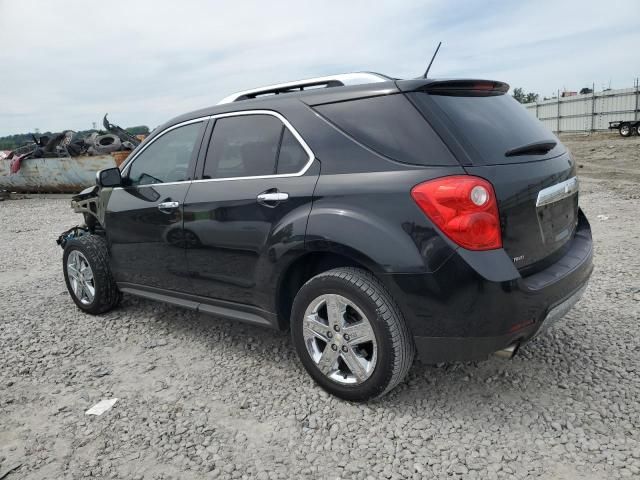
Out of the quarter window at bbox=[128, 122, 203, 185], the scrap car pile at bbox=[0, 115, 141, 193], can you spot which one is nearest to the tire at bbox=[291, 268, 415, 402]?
the quarter window at bbox=[128, 122, 203, 185]

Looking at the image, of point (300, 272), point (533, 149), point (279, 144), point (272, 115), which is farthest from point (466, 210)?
point (272, 115)

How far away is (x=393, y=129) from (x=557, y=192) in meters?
0.98

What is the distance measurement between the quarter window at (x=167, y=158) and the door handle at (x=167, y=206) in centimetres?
18

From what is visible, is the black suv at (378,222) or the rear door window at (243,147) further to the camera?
the rear door window at (243,147)

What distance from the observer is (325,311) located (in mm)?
2885

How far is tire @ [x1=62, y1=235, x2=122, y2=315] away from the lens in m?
4.43

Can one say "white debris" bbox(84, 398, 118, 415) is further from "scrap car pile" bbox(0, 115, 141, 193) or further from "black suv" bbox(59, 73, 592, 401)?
"scrap car pile" bbox(0, 115, 141, 193)

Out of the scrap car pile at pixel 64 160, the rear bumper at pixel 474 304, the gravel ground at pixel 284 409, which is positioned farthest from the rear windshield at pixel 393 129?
the scrap car pile at pixel 64 160

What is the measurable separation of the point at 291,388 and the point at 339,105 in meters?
1.70

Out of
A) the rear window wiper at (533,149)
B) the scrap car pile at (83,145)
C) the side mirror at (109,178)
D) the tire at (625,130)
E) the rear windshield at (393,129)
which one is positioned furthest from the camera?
the tire at (625,130)

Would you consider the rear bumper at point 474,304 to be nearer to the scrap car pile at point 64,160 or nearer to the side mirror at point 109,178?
the side mirror at point 109,178

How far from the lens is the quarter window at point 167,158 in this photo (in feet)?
12.0

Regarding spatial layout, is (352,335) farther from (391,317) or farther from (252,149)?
(252,149)

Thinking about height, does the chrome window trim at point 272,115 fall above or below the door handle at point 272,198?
above
